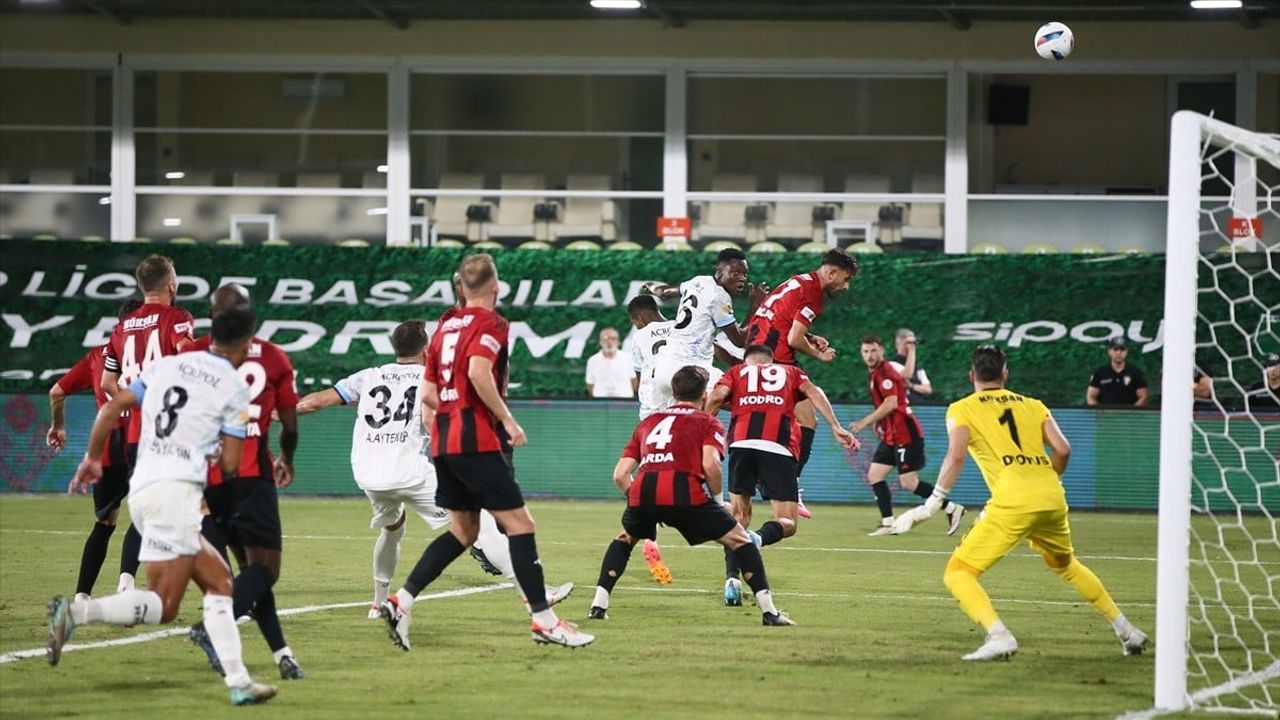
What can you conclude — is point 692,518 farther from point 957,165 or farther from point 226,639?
point 957,165

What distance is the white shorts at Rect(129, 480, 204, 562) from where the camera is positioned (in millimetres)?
7113

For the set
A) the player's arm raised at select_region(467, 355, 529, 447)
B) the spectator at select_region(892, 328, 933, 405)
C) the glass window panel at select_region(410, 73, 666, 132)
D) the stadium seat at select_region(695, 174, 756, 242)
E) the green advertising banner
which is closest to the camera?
the player's arm raised at select_region(467, 355, 529, 447)

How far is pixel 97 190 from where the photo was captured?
2800cm

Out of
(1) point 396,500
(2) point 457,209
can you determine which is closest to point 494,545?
(1) point 396,500

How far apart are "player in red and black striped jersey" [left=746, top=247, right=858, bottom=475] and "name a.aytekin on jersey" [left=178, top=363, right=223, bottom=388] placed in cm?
544

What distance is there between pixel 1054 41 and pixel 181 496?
487 inches

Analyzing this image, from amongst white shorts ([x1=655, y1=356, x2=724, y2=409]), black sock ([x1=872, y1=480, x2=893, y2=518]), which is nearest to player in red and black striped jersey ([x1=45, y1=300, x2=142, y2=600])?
white shorts ([x1=655, y1=356, x2=724, y2=409])

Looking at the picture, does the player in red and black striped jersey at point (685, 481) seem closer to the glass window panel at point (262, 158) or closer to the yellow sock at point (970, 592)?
the yellow sock at point (970, 592)

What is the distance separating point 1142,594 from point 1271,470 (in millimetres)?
9513

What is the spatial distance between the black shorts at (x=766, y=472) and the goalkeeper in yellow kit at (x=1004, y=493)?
243cm

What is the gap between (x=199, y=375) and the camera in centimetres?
725

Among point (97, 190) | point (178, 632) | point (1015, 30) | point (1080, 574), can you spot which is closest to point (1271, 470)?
point (1015, 30)

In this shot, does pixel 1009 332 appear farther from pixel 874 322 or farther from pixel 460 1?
pixel 460 1

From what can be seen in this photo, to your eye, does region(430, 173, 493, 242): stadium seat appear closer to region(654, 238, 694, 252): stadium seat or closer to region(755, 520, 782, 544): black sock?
region(654, 238, 694, 252): stadium seat
